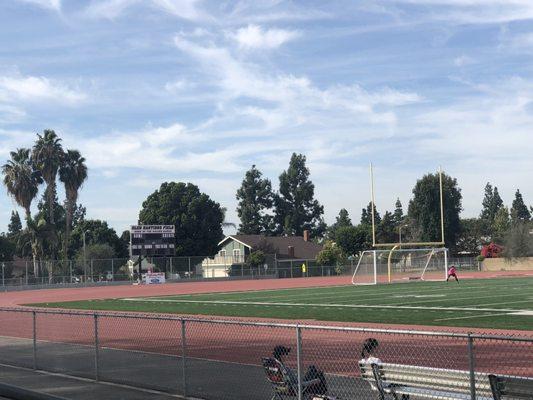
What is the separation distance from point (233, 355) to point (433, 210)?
3783 inches

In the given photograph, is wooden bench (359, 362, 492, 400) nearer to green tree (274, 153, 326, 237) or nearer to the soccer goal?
the soccer goal

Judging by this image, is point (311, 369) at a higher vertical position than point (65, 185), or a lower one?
lower

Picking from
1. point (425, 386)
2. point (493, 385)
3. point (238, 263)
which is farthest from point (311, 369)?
point (238, 263)

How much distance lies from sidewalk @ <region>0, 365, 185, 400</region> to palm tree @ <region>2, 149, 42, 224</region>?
68.1m

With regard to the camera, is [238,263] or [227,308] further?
[238,263]

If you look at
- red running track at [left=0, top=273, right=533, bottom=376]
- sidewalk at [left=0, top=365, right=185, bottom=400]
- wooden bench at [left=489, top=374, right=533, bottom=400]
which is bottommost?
red running track at [left=0, top=273, right=533, bottom=376]

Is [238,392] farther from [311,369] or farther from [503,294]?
[503,294]

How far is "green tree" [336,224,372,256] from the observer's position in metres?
103

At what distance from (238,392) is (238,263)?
272 ft

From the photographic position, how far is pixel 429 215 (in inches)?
4318

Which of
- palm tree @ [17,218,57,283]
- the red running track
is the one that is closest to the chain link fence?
palm tree @ [17,218,57,283]

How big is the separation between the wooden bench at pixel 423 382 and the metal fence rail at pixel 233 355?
0.14 feet

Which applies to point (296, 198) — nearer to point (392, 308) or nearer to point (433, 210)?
point (433, 210)

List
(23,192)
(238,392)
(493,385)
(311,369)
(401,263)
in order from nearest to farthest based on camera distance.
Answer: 1. (493,385)
2. (311,369)
3. (238,392)
4. (401,263)
5. (23,192)
